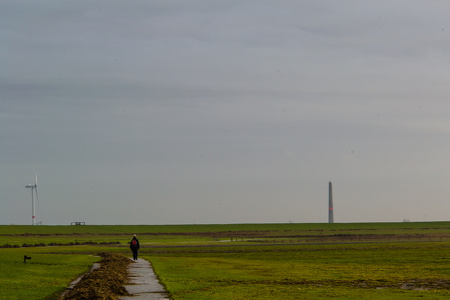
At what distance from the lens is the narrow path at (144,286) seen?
36000 mm

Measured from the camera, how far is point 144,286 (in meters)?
41.7

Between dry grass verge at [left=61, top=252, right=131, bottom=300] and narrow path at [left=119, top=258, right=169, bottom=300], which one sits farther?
narrow path at [left=119, top=258, right=169, bottom=300]

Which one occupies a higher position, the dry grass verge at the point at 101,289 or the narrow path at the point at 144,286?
the dry grass verge at the point at 101,289

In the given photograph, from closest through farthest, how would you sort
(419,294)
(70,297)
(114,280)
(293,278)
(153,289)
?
(70,297) < (419,294) < (153,289) < (114,280) < (293,278)

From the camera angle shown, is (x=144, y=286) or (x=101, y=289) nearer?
(x=101, y=289)

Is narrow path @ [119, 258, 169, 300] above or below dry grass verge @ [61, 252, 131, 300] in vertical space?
below

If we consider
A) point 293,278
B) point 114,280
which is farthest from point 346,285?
point 114,280

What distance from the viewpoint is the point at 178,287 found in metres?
40.7

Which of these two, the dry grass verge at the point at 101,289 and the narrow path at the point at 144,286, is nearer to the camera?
the dry grass verge at the point at 101,289

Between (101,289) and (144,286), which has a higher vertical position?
(101,289)

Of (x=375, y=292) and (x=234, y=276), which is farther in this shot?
(x=234, y=276)

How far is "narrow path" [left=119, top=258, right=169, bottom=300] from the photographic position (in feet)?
118

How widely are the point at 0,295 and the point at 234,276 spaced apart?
1719 cm

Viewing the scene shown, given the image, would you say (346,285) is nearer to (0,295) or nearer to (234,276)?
(234,276)
